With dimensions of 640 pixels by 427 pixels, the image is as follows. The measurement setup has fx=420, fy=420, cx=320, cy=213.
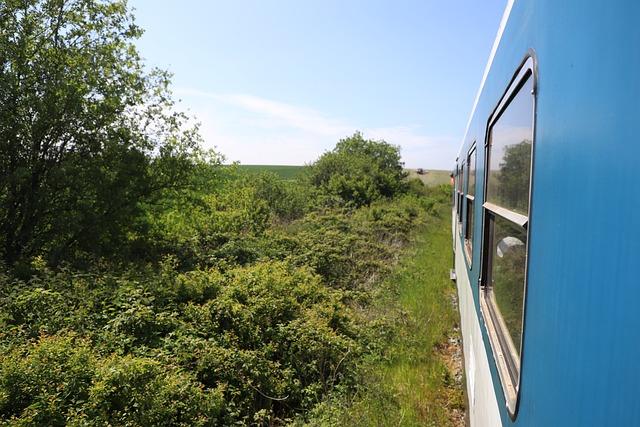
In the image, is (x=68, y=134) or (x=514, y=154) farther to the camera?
(x=68, y=134)

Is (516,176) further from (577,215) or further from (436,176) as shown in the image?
(436,176)

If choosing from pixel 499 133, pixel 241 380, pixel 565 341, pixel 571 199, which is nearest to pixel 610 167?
pixel 571 199

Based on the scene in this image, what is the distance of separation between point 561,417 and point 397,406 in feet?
13.0

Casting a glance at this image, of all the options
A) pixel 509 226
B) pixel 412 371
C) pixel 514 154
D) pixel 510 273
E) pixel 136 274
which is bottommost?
pixel 412 371

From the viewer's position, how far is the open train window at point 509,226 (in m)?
1.50

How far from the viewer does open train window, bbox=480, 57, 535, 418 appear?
150 centimetres

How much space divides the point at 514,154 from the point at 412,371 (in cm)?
421

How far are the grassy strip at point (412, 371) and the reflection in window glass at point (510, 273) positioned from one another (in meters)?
2.46

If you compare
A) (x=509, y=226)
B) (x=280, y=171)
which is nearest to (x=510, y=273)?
A: (x=509, y=226)

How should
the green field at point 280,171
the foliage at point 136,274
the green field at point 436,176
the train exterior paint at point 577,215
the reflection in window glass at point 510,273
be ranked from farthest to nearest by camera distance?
the green field at point 436,176, the green field at point 280,171, the foliage at point 136,274, the reflection in window glass at point 510,273, the train exterior paint at point 577,215

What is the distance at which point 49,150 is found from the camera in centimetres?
900

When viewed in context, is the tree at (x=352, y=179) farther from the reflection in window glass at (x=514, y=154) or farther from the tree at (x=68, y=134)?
the reflection in window glass at (x=514, y=154)

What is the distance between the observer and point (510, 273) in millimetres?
1887

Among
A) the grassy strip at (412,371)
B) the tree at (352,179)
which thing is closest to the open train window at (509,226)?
the grassy strip at (412,371)
